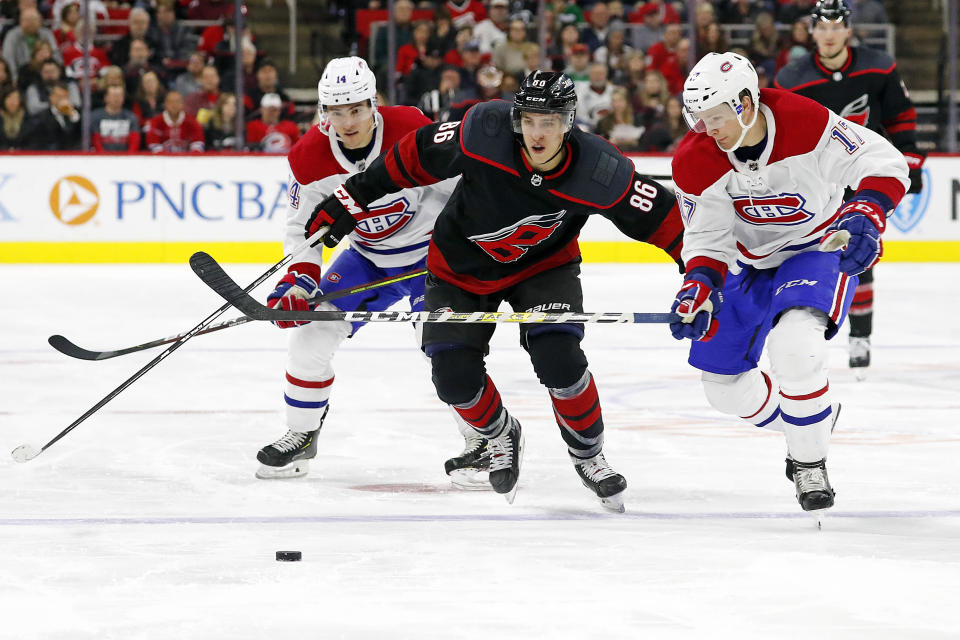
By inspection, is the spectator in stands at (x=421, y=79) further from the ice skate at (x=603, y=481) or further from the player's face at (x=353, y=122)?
the ice skate at (x=603, y=481)

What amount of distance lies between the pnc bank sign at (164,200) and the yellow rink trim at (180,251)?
0.17 m

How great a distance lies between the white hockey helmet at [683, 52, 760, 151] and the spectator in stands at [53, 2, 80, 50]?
7.74m

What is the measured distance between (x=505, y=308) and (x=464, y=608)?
5423mm

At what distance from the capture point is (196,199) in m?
9.48

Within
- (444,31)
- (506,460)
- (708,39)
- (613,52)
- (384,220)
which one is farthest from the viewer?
(613,52)

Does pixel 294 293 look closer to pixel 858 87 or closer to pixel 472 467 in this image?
pixel 472 467

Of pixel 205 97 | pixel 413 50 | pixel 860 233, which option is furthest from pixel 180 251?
pixel 860 233

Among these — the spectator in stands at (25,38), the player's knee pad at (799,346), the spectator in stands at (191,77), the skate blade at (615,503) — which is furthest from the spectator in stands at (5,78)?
the player's knee pad at (799,346)

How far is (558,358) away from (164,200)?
6.55 m

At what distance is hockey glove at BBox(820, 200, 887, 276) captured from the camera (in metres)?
3.12

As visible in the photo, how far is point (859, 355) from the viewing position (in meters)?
5.58

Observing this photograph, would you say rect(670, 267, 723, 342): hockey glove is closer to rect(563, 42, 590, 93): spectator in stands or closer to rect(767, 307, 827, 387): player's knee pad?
rect(767, 307, 827, 387): player's knee pad

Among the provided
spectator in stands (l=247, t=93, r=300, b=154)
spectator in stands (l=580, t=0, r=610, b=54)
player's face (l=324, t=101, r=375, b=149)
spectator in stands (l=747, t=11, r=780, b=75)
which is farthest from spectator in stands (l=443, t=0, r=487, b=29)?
player's face (l=324, t=101, r=375, b=149)

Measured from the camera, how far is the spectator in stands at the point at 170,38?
1040 cm
